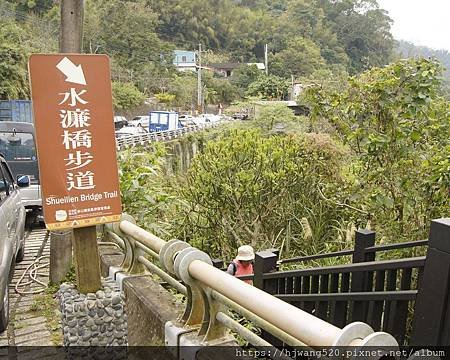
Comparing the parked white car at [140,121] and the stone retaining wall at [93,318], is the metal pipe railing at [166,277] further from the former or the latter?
the parked white car at [140,121]

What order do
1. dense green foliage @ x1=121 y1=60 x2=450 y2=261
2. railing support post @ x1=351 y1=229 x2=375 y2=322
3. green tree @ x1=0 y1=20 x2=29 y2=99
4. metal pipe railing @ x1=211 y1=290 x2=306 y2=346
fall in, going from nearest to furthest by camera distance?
1. metal pipe railing @ x1=211 y1=290 x2=306 y2=346
2. railing support post @ x1=351 y1=229 x2=375 y2=322
3. dense green foliage @ x1=121 y1=60 x2=450 y2=261
4. green tree @ x1=0 y1=20 x2=29 y2=99

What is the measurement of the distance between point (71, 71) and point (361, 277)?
75.7 inches

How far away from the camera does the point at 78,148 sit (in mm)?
2291

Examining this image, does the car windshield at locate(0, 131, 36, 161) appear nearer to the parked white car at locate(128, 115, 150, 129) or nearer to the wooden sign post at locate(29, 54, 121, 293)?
the wooden sign post at locate(29, 54, 121, 293)

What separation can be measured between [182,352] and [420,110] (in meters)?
3.15

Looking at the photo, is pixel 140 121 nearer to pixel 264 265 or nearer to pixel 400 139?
pixel 400 139

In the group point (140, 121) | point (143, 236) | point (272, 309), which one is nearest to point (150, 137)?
point (140, 121)

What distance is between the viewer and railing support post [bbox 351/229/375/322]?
1954 millimetres

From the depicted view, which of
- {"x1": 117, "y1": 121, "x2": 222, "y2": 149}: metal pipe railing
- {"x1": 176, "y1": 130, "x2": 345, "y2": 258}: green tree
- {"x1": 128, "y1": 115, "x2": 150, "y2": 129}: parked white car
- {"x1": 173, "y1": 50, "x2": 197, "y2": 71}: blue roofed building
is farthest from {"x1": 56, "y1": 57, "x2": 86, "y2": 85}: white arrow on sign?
{"x1": 173, "y1": 50, "x2": 197, "y2": 71}: blue roofed building

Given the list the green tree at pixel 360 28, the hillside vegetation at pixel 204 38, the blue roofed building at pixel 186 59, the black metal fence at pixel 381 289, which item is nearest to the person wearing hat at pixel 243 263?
the black metal fence at pixel 381 289

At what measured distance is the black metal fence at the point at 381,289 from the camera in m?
1.43

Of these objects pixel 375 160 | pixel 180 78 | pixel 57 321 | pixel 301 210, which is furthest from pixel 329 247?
pixel 180 78

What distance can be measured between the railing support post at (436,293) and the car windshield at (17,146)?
24.3 feet

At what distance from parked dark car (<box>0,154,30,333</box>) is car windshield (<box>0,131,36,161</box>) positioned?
2639 millimetres
